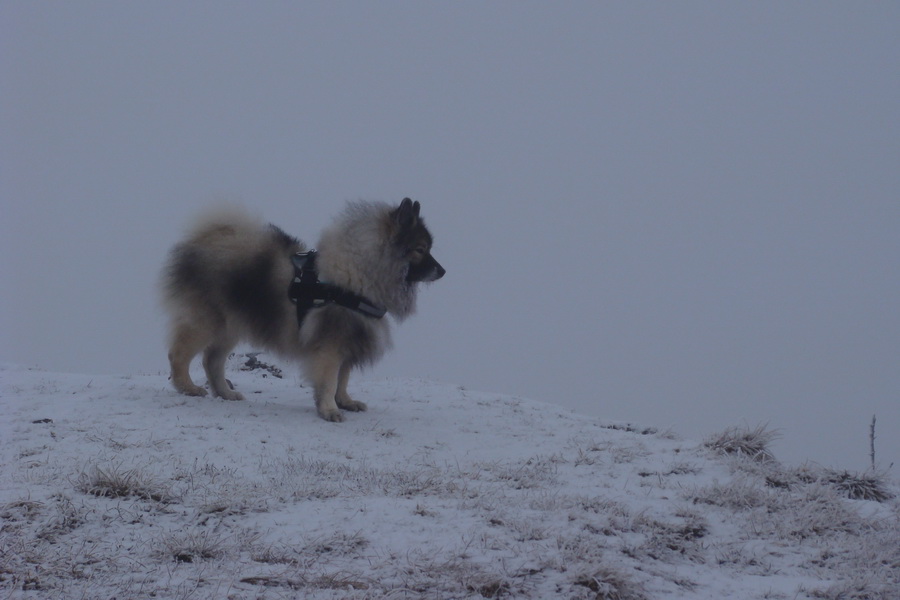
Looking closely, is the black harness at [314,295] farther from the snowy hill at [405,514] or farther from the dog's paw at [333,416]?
the snowy hill at [405,514]

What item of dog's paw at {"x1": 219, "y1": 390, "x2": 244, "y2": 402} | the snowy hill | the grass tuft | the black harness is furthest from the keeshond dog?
the grass tuft

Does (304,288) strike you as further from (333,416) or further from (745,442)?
(745,442)

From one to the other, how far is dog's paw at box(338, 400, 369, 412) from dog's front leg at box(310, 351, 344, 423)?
1.56 ft

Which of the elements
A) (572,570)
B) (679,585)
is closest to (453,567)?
(572,570)

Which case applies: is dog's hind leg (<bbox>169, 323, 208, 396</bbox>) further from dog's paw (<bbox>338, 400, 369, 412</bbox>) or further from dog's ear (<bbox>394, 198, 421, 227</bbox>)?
dog's ear (<bbox>394, 198, 421, 227</bbox>)

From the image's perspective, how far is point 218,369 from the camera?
8258mm

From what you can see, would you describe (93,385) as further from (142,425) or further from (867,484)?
(867,484)

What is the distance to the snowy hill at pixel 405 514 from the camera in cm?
320

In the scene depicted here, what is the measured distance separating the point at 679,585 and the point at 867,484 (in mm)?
3006

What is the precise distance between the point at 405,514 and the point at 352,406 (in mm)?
4096

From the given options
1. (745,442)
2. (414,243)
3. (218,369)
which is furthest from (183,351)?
(745,442)

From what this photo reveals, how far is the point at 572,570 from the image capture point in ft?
10.7

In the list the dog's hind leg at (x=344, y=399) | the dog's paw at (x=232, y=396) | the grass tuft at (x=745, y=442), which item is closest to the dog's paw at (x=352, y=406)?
the dog's hind leg at (x=344, y=399)

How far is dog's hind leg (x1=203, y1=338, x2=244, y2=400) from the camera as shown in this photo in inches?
322
